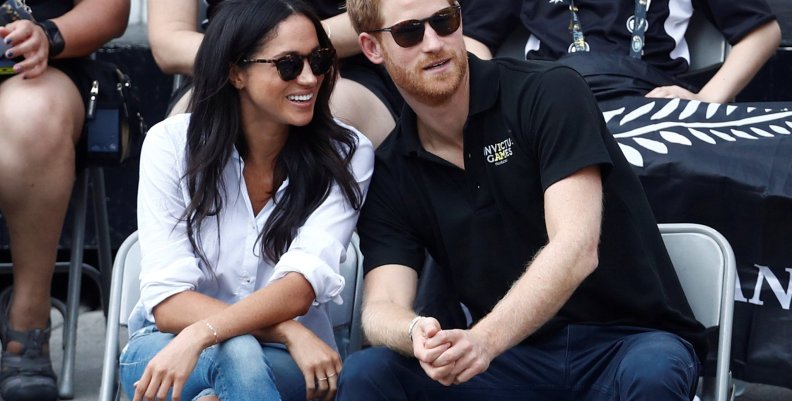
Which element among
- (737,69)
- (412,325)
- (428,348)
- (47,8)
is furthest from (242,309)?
(737,69)

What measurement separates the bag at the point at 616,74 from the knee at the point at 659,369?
49.2 inches

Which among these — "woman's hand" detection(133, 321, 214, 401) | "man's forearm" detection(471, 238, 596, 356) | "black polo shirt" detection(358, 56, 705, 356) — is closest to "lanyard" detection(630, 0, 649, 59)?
"black polo shirt" detection(358, 56, 705, 356)

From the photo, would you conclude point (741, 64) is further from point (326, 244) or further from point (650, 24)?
point (326, 244)

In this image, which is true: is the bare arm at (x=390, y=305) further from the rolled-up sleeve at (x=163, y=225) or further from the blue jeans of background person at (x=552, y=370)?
the rolled-up sleeve at (x=163, y=225)

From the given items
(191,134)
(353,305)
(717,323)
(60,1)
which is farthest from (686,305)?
(60,1)

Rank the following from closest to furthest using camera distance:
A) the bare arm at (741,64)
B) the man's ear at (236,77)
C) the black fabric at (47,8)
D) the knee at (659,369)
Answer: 1. the knee at (659,369)
2. the man's ear at (236,77)
3. the bare arm at (741,64)
4. the black fabric at (47,8)

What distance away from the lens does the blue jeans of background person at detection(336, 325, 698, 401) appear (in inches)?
111

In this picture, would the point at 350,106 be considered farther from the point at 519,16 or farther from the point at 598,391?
the point at 598,391

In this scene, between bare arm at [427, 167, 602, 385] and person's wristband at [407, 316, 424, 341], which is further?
person's wristband at [407, 316, 424, 341]

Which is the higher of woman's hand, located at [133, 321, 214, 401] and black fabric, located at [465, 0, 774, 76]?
black fabric, located at [465, 0, 774, 76]

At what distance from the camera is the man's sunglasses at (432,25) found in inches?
123

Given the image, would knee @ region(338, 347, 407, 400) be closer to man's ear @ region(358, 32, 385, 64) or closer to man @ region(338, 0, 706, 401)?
man @ region(338, 0, 706, 401)

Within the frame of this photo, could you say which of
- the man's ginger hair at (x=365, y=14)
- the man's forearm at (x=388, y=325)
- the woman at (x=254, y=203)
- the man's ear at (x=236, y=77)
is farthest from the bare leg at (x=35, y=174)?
the man's forearm at (x=388, y=325)

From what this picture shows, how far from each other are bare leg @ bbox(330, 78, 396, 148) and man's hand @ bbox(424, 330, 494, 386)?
4.04 ft
